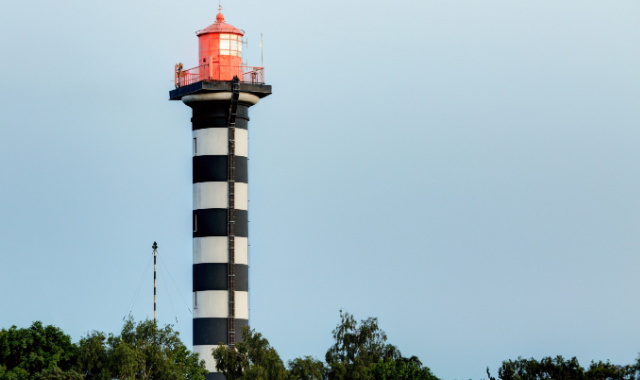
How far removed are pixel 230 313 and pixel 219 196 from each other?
6254 mm

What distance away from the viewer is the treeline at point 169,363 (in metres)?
75.1

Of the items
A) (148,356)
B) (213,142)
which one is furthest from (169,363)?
(213,142)

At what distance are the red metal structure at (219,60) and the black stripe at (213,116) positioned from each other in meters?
1.94

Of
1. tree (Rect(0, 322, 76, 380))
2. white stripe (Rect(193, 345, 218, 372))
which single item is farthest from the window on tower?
tree (Rect(0, 322, 76, 380))

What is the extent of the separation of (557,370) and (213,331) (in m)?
18.2

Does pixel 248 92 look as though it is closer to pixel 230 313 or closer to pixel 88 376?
pixel 230 313

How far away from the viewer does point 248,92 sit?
8612 cm

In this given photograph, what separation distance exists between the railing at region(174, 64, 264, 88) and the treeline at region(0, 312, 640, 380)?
1443cm

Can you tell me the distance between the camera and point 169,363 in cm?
7588

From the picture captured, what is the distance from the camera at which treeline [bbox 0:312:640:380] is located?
75.1 metres

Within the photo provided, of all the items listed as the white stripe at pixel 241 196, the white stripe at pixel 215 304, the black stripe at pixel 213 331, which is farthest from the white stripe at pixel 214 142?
the black stripe at pixel 213 331

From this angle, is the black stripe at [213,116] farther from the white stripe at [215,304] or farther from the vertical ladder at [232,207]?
the white stripe at [215,304]

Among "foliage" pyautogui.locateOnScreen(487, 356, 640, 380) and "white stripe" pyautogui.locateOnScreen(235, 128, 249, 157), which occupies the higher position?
"white stripe" pyautogui.locateOnScreen(235, 128, 249, 157)

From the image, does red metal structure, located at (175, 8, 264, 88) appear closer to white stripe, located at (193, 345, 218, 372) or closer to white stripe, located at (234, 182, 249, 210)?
white stripe, located at (234, 182, 249, 210)
